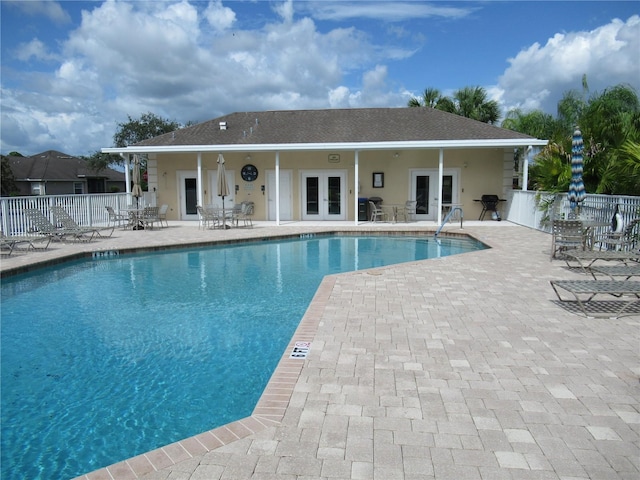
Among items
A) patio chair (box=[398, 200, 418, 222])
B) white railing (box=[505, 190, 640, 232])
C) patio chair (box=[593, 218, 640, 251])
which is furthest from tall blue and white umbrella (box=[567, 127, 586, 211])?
patio chair (box=[398, 200, 418, 222])

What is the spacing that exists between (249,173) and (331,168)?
339 centimetres

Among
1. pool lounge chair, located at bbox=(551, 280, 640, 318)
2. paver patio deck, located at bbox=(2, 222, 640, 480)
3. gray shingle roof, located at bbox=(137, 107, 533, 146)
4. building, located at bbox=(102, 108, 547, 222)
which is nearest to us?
paver patio deck, located at bbox=(2, 222, 640, 480)

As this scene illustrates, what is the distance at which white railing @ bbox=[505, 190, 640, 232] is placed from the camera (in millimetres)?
9664

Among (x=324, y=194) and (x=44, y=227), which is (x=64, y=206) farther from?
(x=324, y=194)

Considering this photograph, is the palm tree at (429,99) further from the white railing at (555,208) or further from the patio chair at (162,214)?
the patio chair at (162,214)

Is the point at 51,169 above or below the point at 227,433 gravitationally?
above

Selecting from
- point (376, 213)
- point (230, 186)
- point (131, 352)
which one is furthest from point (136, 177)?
point (131, 352)

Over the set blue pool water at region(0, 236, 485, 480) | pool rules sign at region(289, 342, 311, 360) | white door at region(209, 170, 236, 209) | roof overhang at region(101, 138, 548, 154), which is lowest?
blue pool water at region(0, 236, 485, 480)

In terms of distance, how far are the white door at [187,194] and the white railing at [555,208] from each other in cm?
1267

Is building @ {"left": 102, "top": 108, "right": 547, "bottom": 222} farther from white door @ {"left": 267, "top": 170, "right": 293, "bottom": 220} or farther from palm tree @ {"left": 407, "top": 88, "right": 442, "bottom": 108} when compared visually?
palm tree @ {"left": 407, "top": 88, "right": 442, "bottom": 108}

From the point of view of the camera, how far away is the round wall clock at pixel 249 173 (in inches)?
754

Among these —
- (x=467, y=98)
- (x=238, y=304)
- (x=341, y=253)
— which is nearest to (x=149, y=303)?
(x=238, y=304)

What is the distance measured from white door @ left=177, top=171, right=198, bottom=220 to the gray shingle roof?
155 centimetres

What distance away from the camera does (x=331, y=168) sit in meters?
18.9
